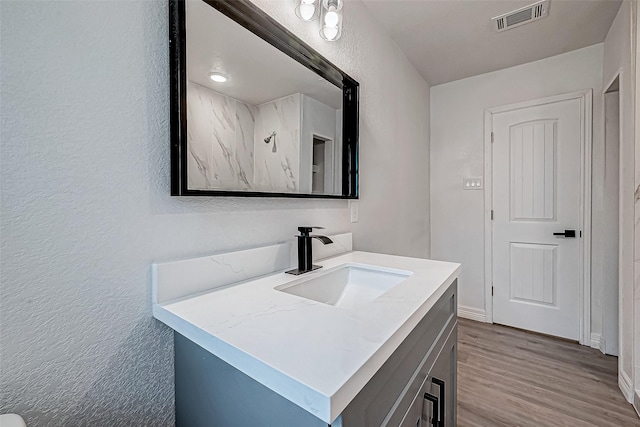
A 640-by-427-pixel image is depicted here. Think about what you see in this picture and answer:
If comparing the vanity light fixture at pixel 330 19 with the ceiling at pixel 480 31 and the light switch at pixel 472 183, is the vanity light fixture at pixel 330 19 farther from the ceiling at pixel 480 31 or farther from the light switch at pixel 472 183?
the light switch at pixel 472 183

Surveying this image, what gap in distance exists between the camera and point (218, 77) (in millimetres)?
897

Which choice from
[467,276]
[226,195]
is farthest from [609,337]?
[226,195]

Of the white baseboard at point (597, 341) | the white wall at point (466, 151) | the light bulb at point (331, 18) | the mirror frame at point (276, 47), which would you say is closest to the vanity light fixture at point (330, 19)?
the light bulb at point (331, 18)

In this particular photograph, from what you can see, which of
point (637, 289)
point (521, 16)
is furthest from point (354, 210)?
point (521, 16)

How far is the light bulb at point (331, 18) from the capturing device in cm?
126

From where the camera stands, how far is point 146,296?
0.74 metres

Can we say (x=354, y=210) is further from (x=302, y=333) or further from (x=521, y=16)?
(x=521, y=16)

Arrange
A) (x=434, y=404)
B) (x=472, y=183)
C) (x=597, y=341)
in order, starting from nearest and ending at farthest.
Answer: (x=434, y=404), (x=597, y=341), (x=472, y=183)

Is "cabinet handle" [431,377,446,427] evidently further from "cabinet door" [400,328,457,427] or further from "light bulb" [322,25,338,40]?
"light bulb" [322,25,338,40]

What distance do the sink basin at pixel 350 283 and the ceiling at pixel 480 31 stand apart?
1.33m

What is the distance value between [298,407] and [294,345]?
9 centimetres

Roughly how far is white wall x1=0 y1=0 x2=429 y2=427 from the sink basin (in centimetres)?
34

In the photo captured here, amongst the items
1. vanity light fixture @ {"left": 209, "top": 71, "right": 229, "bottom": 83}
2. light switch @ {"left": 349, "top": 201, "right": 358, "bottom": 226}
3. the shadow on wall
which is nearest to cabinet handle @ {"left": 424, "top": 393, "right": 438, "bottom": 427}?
the shadow on wall

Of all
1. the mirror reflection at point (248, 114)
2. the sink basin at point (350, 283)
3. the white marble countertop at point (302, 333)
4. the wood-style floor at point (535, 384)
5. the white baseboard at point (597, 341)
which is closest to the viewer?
the white marble countertop at point (302, 333)
